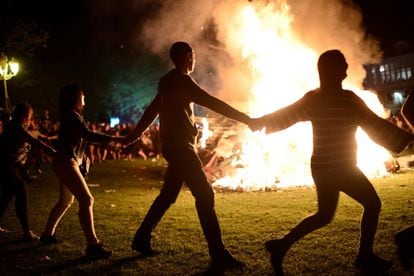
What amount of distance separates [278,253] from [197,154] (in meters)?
1.47

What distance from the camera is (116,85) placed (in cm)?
4316

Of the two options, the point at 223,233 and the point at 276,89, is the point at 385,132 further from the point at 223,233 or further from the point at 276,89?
the point at 276,89

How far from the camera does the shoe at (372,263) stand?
15.1 feet

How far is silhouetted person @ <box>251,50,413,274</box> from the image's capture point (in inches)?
182

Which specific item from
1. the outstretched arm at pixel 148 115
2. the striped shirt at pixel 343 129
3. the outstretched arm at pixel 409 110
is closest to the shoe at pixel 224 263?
the striped shirt at pixel 343 129

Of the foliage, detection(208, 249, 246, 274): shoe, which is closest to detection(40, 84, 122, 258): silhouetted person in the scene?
detection(208, 249, 246, 274): shoe

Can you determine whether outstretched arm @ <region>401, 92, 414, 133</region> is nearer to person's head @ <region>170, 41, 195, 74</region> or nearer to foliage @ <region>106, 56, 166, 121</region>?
person's head @ <region>170, 41, 195, 74</region>

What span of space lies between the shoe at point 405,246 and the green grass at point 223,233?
0.36ft

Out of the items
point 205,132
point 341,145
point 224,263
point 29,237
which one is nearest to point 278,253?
point 224,263

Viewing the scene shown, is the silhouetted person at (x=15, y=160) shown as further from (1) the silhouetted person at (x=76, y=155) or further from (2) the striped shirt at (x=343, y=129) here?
(2) the striped shirt at (x=343, y=129)

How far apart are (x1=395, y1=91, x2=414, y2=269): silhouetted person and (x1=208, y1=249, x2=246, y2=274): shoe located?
1.62 m

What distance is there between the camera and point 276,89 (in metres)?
13.3

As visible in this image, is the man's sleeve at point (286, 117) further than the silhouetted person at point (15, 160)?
No

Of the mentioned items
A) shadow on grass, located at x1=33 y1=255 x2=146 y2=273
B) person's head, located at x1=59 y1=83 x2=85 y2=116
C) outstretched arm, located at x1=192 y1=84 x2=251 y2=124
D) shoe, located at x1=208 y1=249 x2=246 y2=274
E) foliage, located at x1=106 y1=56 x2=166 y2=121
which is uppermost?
foliage, located at x1=106 y1=56 x2=166 y2=121
